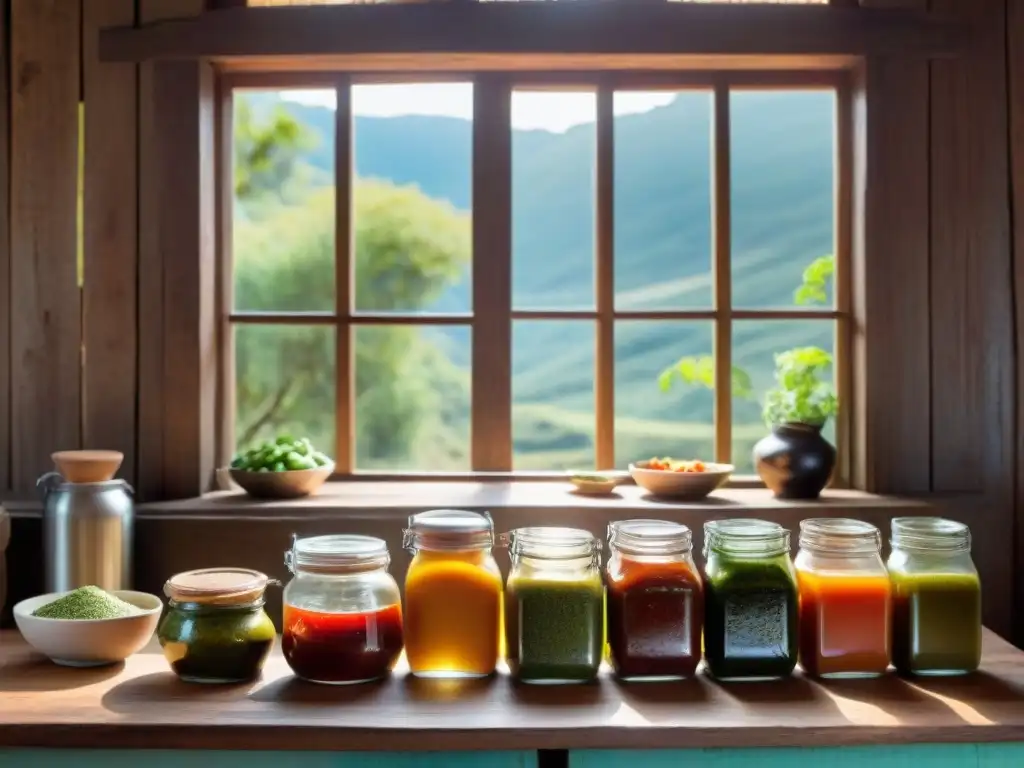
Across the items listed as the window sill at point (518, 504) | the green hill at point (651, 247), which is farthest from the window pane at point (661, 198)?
the window sill at point (518, 504)

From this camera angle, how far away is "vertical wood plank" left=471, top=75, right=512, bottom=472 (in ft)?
7.00

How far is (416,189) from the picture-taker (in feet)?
7.21

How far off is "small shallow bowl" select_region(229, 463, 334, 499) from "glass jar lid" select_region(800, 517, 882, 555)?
43.1 inches

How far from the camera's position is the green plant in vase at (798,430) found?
191 cm

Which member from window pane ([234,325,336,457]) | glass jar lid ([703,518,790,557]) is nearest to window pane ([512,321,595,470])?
window pane ([234,325,336,457])

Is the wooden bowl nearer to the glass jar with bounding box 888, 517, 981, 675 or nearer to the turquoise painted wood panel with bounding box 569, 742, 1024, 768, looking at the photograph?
the turquoise painted wood panel with bounding box 569, 742, 1024, 768

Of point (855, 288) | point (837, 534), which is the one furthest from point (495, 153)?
point (837, 534)

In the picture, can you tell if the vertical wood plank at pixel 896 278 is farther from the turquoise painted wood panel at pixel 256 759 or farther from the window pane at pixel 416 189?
the turquoise painted wood panel at pixel 256 759

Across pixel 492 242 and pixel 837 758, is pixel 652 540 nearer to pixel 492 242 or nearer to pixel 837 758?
pixel 837 758

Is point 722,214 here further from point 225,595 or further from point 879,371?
point 225,595

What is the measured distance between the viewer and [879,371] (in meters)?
1.99

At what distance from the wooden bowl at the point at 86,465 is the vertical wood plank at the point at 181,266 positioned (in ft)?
0.77

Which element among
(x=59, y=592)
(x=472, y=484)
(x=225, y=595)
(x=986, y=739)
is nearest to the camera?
(x=986, y=739)

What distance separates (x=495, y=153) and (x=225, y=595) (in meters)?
1.25
